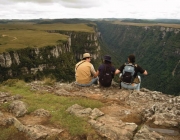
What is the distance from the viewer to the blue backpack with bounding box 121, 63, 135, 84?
Answer: 1668 cm

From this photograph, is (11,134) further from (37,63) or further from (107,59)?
(37,63)

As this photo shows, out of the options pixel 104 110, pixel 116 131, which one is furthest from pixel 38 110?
pixel 116 131

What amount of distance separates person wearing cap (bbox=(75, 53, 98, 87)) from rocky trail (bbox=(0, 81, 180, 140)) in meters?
2.52

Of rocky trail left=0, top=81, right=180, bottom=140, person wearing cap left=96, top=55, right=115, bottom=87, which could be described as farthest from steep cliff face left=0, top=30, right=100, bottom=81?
rocky trail left=0, top=81, right=180, bottom=140

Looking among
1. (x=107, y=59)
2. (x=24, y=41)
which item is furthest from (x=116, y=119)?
(x=24, y=41)

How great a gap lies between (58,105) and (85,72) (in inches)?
213

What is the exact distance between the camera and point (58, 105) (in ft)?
43.6

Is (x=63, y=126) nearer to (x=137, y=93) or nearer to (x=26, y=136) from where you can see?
(x=26, y=136)

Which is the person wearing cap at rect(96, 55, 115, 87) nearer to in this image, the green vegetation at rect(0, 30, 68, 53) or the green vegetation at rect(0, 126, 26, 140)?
the green vegetation at rect(0, 126, 26, 140)

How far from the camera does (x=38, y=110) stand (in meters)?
12.4

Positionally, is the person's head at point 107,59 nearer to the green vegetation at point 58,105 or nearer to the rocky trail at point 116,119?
the rocky trail at point 116,119

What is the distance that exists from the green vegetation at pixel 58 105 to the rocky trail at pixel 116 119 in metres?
0.32

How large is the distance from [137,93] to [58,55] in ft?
349

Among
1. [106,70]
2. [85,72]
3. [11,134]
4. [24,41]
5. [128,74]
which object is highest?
[106,70]
